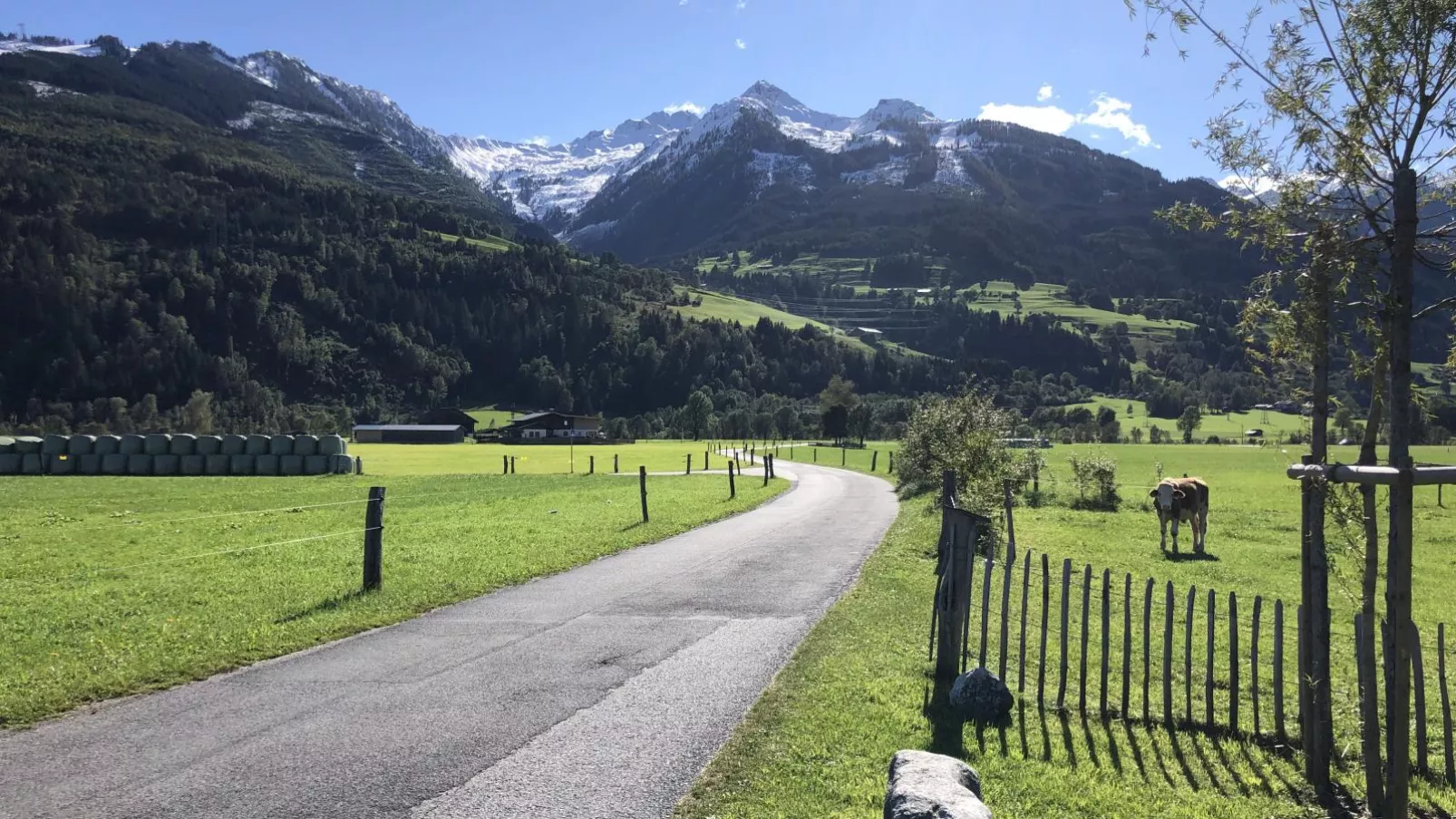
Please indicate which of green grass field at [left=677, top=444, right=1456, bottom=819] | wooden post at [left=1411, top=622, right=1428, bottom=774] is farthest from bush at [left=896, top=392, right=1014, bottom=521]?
wooden post at [left=1411, top=622, right=1428, bottom=774]

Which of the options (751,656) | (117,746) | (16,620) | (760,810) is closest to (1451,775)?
(760,810)

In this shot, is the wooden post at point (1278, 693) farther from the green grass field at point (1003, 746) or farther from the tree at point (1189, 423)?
the tree at point (1189, 423)

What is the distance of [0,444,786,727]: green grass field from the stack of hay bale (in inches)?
623

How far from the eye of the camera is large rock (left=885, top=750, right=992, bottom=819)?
544cm

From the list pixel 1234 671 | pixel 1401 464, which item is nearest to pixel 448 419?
pixel 1234 671

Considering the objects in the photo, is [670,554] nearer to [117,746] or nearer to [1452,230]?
[117,746]

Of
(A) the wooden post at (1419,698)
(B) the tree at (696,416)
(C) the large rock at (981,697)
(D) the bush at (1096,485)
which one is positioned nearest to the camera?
(A) the wooden post at (1419,698)

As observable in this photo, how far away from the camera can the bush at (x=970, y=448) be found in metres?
23.3

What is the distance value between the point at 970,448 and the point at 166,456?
55.1 metres

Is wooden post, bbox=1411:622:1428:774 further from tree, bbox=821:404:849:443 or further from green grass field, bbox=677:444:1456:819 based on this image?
tree, bbox=821:404:849:443

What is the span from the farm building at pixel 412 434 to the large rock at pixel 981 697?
15352 cm

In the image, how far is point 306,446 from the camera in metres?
56.2

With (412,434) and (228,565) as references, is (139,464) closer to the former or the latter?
(228,565)

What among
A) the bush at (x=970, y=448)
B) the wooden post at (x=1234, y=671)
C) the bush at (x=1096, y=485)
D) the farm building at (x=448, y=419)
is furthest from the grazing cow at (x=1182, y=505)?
the farm building at (x=448, y=419)
